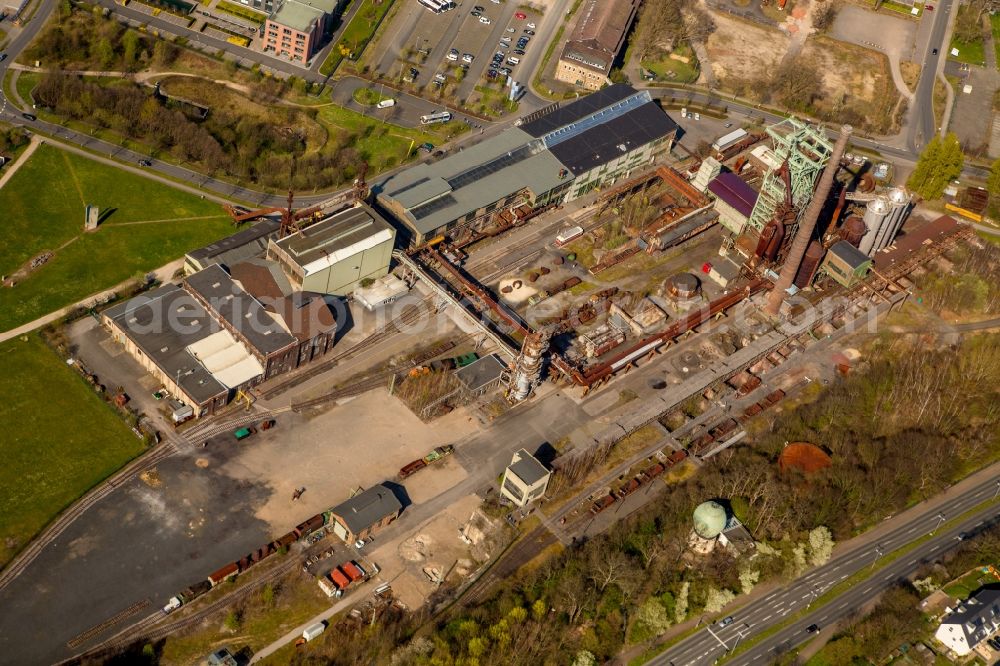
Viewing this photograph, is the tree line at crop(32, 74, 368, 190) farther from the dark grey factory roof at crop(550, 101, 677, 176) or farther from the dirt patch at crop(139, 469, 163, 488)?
the dirt patch at crop(139, 469, 163, 488)

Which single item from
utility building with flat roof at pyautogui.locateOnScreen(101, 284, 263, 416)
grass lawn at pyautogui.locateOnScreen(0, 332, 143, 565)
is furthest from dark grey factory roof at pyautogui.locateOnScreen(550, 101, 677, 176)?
grass lawn at pyautogui.locateOnScreen(0, 332, 143, 565)

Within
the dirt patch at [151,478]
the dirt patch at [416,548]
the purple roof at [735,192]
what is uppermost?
the purple roof at [735,192]

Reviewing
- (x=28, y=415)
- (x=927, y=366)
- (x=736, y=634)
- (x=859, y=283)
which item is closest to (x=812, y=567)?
(x=736, y=634)

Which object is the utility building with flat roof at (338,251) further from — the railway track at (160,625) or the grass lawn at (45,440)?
the railway track at (160,625)

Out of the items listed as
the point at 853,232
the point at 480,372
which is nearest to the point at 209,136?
the point at 480,372

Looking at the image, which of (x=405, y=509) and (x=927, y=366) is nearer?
(x=405, y=509)

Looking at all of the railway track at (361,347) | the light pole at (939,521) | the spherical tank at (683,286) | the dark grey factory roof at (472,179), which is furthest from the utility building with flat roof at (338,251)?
the light pole at (939,521)

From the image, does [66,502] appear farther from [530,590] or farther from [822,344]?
[822,344]

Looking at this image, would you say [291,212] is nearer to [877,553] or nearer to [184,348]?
[184,348]
